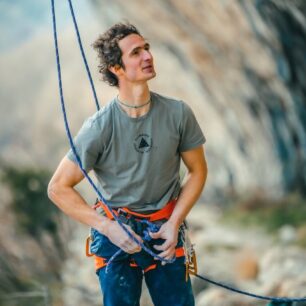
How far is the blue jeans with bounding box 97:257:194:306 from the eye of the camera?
2912mm

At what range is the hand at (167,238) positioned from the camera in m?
2.86

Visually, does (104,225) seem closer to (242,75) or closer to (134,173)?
(134,173)

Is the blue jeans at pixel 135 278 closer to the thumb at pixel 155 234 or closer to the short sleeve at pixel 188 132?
the thumb at pixel 155 234

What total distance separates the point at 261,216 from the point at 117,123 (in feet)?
42.1

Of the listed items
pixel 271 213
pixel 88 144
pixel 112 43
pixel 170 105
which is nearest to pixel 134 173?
pixel 88 144

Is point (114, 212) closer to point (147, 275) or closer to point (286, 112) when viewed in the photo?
point (147, 275)

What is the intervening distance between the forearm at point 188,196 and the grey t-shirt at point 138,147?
0.24 ft

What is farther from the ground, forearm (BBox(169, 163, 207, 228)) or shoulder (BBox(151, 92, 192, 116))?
shoulder (BBox(151, 92, 192, 116))

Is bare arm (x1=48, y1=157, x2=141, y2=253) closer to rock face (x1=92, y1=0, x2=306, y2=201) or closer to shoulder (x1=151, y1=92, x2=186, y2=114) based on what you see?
shoulder (x1=151, y1=92, x2=186, y2=114)

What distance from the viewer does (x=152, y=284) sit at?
297 centimetres

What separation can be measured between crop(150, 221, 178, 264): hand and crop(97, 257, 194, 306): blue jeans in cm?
9

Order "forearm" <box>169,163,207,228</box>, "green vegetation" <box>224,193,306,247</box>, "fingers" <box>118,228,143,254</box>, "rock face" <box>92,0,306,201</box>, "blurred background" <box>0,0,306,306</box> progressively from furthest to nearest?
"green vegetation" <box>224,193,306,247</box> → "rock face" <box>92,0,306,201</box> → "blurred background" <box>0,0,306,306</box> → "forearm" <box>169,163,207,228</box> → "fingers" <box>118,228,143,254</box>

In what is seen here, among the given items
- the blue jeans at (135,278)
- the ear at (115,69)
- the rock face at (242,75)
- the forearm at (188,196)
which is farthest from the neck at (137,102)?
the rock face at (242,75)

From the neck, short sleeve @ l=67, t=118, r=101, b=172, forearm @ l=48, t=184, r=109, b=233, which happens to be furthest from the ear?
forearm @ l=48, t=184, r=109, b=233
